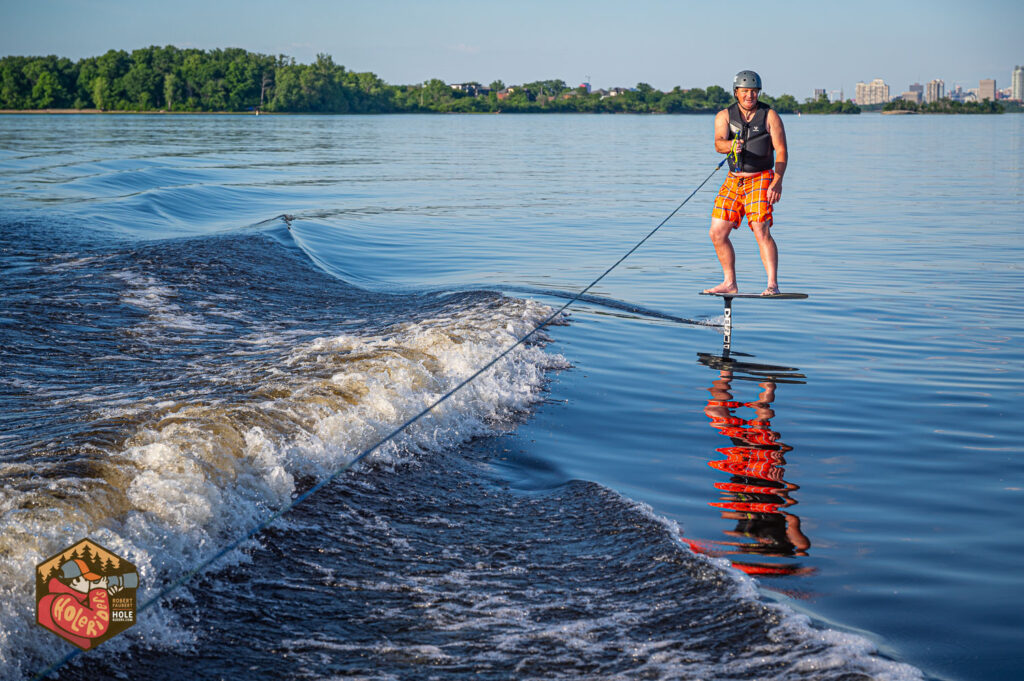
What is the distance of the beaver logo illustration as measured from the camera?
356 centimetres

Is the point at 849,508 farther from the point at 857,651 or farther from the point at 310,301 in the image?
the point at 310,301

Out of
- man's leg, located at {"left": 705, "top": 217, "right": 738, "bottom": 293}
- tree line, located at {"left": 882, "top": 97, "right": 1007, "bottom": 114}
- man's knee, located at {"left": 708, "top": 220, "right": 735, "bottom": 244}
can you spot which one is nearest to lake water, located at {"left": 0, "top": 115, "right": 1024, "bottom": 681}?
man's leg, located at {"left": 705, "top": 217, "right": 738, "bottom": 293}

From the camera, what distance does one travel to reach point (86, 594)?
12.8 ft

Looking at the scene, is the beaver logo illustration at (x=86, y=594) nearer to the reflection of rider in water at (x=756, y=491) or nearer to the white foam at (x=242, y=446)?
the white foam at (x=242, y=446)

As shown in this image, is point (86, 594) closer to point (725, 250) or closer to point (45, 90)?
point (725, 250)

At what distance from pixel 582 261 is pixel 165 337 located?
8153 millimetres

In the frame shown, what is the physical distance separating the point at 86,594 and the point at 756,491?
3.64 metres

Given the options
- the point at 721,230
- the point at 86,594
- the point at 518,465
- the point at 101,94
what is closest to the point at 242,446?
the point at 86,594

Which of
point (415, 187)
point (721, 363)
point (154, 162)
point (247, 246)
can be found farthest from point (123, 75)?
point (721, 363)

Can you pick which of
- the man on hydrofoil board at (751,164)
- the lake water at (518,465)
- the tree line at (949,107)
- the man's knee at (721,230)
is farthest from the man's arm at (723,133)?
the tree line at (949,107)

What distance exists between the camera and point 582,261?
50.4 feet

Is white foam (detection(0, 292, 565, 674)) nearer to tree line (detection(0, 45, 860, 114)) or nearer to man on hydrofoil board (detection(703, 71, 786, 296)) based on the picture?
man on hydrofoil board (detection(703, 71, 786, 296))

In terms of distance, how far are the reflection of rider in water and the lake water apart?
0.02 m

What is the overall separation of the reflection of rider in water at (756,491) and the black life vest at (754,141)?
2.38 metres
